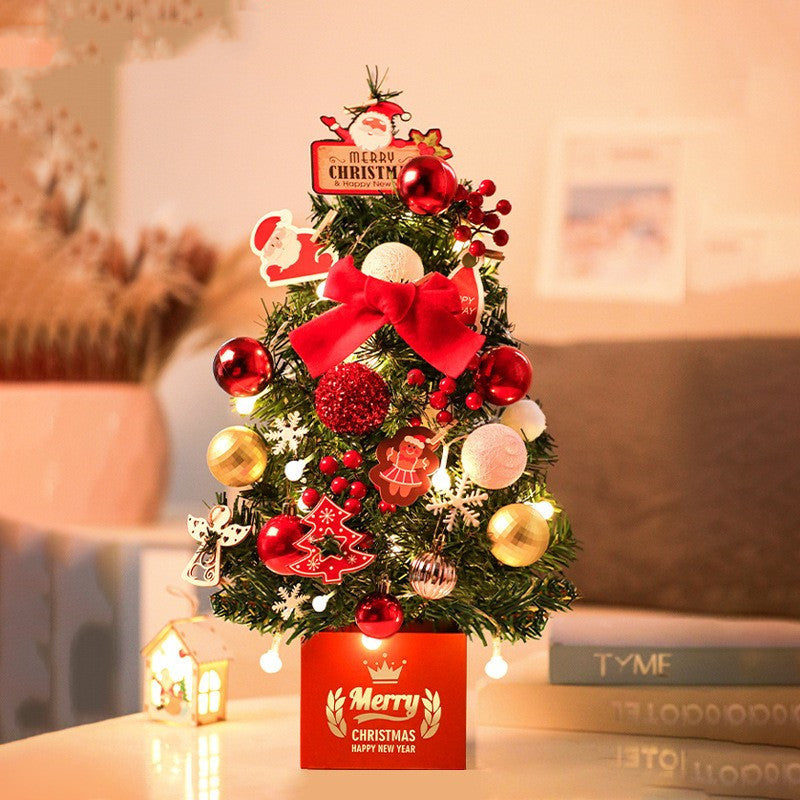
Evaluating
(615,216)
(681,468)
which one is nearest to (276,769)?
(681,468)

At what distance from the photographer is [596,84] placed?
56.6 inches

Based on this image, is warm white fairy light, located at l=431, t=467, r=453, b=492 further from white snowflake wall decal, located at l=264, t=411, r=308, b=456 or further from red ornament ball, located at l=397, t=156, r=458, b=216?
red ornament ball, located at l=397, t=156, r=458, b=216

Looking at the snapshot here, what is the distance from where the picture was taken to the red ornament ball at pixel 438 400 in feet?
3.00

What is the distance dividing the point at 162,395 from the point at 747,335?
85 cm

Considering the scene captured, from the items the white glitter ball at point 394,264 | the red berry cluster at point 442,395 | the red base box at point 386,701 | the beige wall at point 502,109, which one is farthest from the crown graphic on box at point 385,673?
the beige wall at point 502,109

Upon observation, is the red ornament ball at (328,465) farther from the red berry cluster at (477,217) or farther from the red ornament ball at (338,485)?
the red berry cluster at (477,217)

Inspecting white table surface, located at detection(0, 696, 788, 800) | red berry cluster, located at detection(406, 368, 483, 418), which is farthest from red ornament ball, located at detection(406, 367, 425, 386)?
white table surface, located at detection(0, 696, 788, 800)

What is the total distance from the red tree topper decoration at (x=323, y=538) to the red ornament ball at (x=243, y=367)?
126 mm

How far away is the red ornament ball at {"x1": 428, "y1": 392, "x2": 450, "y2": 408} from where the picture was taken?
915 millimetres

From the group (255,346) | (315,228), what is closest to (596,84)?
(315,228)

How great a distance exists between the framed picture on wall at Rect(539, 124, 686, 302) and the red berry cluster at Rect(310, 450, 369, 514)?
63cm

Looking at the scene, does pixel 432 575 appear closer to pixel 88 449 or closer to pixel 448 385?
pixel 448 385

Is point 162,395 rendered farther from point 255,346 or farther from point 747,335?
point 747,335

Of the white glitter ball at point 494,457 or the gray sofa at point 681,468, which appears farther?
the gray sofa at point 681,468
